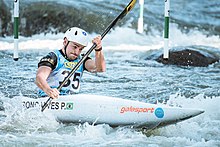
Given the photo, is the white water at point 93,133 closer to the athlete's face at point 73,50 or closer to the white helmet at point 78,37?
the athlete's face at point 73,50

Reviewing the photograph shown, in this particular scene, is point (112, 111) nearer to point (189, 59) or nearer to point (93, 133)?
point (93, 133)

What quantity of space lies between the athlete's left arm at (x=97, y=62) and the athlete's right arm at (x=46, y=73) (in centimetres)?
38

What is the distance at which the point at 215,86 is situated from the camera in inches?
337

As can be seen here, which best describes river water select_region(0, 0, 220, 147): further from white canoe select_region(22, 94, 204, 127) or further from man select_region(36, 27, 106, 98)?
man select_region(36, 27, 106, 98)

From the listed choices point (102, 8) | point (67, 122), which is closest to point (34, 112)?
point (67, 122)

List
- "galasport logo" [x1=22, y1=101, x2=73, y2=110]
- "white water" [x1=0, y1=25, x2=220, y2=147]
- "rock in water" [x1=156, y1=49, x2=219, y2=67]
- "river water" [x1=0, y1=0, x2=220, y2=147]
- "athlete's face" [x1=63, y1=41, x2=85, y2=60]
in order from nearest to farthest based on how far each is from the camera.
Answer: "white water" [x1=0, y1=25, x2=220, y2=147] → "river water" [x1=0, y1=0, x2=220, y2=147] → "galasport logo" [x1=22, y1=101, x2=73, y2=110] → "athlete's face" [x1=63, y1=41, x2=85, y2=60] → "rock in water" [x1=156, y1=49, x2=219, y2=67]

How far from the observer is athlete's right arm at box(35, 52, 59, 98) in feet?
15.8

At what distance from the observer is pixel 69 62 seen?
17.3 ft

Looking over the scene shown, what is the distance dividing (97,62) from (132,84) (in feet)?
11.2

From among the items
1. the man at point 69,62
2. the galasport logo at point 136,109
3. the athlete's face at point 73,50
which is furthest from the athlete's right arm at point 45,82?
the galasport logo at point 136,109

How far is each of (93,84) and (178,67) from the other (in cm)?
270

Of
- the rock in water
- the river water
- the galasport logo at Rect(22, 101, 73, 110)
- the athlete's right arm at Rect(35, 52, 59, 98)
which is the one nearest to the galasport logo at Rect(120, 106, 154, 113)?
the river water

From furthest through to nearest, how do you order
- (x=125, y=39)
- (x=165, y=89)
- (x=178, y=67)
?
1. (x=125, y=39)
2. (x=178, y=67)
3. (x=165, y=89)

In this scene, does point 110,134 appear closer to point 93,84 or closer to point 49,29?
point 93,84
